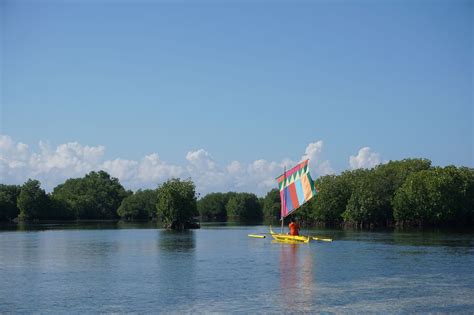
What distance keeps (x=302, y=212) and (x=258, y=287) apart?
342ft

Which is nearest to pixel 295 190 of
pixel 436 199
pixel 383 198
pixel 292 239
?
pixel 292 239

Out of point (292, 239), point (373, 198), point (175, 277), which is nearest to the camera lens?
point (175, 277)

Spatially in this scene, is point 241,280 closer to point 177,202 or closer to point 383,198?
point 177,202

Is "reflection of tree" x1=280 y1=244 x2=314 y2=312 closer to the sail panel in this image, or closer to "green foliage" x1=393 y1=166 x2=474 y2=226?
the sail panel

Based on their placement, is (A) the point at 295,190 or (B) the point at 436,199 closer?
(A) the point at 295,190

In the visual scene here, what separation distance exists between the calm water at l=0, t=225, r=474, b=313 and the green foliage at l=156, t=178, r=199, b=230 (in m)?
46.6

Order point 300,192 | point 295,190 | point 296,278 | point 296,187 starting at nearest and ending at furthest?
point 296,278 < point 300,192 < point 296,187 < point 295,190

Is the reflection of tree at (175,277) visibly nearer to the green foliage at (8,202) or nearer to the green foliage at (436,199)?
the green foliage at (436,199)

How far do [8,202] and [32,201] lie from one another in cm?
662

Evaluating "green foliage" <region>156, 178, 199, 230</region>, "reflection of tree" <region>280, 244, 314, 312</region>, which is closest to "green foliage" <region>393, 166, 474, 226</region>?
"green foliage" <region>156, 178, 199, 230</region>

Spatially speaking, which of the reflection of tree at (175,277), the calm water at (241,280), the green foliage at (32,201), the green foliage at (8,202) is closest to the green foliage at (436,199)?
the calm water at (241,280)

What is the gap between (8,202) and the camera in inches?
6988

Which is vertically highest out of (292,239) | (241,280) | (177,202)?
(177,202)

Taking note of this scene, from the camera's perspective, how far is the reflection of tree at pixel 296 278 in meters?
29.7
